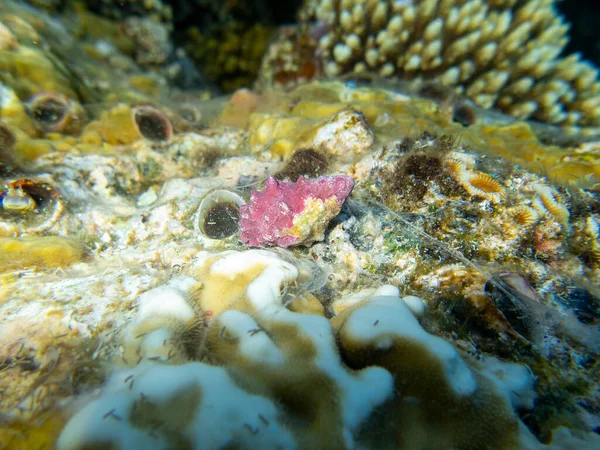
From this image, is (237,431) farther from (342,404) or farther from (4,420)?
(4,420)

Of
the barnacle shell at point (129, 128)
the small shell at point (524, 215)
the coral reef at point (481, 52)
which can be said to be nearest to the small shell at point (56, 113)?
the barnacle shell at point (129, 128)

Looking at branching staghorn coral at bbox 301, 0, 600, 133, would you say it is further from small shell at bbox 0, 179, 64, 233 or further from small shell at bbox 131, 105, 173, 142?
small shell at bbox 0, 179, 64, 233

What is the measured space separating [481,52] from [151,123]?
4.47 meters

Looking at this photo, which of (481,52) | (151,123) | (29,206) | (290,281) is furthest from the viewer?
(481,52)

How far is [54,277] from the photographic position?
191 centimetres

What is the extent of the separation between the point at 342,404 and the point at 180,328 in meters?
0.88

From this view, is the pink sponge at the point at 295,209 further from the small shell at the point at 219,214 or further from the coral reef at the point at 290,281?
the small shell at the point at 219,214

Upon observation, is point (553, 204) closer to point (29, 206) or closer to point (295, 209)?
point (295, 209)

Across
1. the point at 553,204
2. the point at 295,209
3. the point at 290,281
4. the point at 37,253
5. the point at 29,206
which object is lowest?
the point at 37,253

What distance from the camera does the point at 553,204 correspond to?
6.56ft

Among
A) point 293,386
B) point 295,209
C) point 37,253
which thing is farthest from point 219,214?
point 293,386

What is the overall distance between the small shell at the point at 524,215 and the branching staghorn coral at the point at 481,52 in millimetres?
3003

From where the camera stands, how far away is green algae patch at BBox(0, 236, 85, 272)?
1.91m

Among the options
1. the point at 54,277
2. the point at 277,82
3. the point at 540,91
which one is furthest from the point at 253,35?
the point at 54,277
